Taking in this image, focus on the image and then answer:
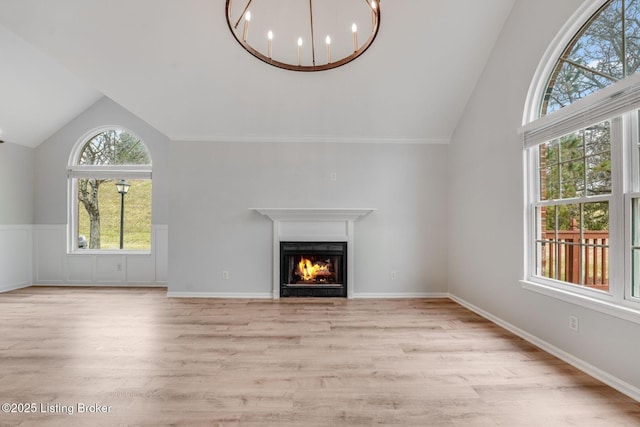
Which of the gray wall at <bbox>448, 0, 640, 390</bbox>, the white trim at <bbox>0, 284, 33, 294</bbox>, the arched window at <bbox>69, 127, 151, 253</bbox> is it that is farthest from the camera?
the arched window at <bbox>69, 127, 151, 253</bbox>

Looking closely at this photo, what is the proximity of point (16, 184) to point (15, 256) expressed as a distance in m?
1.21

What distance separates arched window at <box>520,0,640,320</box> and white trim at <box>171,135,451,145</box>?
5.87 feet

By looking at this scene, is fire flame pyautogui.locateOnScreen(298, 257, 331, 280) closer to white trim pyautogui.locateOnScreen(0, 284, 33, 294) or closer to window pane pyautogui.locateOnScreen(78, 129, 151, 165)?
window pane pyautogui.locateOnScreen(78, 129, 151, 165)

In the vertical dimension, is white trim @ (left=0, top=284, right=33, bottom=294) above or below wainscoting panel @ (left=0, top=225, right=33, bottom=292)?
below

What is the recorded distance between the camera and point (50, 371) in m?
2.40

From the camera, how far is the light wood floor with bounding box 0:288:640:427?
1881mm

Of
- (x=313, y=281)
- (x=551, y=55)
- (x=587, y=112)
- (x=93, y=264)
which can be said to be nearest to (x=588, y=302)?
(x=587, y=112)

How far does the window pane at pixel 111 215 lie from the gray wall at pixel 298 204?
1.40 meters

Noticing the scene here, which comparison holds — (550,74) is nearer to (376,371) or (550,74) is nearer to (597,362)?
(597,362)

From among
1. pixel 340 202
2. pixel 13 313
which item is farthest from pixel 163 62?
pixel 13 313

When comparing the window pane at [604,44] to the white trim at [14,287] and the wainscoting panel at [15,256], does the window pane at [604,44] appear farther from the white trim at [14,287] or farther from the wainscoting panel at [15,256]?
the white trim at [14,287]

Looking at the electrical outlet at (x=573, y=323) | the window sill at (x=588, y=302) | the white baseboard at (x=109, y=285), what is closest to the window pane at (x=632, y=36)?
the window sill at (x=588, y=302)

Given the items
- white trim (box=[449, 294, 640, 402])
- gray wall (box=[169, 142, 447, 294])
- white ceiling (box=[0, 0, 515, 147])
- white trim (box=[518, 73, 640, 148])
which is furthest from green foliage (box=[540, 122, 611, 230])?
gray wall (box=[169, 142, 447, 294])

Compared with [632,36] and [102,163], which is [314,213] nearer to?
[632,36]
